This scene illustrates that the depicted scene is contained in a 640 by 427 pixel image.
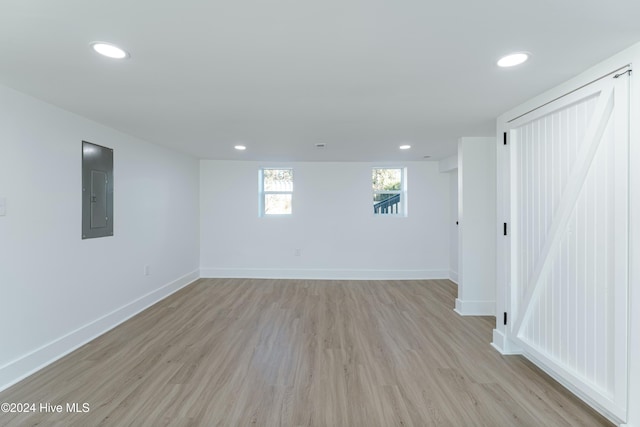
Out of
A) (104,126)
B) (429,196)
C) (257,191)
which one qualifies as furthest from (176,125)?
(429,196)

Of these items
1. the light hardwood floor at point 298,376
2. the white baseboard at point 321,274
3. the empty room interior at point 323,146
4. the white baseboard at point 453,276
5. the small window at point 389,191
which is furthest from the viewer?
the small window at point 389,191

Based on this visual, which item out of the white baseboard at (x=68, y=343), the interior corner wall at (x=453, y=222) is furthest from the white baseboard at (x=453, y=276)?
the white baseboard at (x=68, y=343)

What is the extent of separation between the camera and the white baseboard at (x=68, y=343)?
7.40ft

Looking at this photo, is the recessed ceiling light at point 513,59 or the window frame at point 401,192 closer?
the recessed ceiling light at point 513,59

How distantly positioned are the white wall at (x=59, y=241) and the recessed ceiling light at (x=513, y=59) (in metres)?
3.47

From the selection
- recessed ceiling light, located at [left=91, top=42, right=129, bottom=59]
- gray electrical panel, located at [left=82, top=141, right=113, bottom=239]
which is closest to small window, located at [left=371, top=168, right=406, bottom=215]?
gray electrical panel, located at [left=82, top=141, right=113, bottom=239]

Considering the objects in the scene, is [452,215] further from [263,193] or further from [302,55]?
[302,55]

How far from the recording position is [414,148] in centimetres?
451

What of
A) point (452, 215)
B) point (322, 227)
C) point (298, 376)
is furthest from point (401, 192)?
point (298, 376)

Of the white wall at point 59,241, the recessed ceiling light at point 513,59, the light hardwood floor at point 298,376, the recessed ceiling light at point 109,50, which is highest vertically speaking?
the recessed ceiling light at point 513,59

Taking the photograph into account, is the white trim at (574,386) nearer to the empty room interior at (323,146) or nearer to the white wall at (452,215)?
the empty room interior at (323,146)

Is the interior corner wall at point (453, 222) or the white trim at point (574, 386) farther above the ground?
the interior corner wall at point (453, 222)

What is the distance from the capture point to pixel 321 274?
5.73 metres

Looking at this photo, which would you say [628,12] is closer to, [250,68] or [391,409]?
[250,68]
